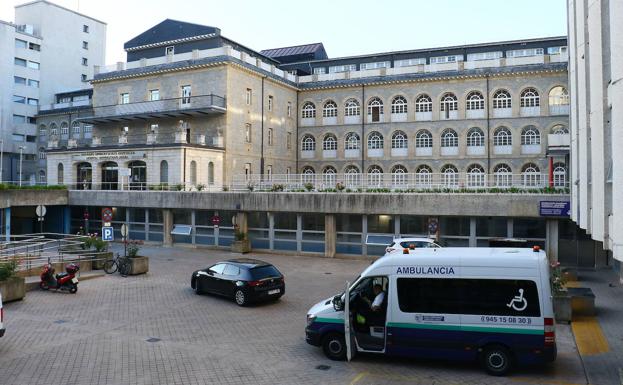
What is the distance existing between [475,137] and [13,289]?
34.9 m

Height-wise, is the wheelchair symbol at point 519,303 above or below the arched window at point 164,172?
below

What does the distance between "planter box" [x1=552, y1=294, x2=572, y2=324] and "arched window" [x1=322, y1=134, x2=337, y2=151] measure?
3287 cm

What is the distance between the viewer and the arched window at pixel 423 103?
141ft

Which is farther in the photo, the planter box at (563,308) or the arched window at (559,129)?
the arched window at (559,129)

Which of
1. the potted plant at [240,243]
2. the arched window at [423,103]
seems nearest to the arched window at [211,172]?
the potted plant at [240,243]

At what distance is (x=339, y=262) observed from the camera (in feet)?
83.8

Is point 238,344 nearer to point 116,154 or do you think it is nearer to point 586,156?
point 586,156

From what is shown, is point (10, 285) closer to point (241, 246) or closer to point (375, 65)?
point (241, 246)

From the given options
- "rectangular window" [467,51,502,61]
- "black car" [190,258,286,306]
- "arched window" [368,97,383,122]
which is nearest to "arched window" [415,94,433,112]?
"arched window" [368,97,383,122]

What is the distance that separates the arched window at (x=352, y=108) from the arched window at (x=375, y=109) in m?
0.99

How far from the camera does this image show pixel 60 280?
1747cm

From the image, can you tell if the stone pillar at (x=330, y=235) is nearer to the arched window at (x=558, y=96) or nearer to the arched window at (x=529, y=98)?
the arched window at (x=529, y=98)

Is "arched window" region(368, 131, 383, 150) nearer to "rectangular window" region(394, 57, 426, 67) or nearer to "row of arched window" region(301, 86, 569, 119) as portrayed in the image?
"row of arched window" region(301, 86, 569, 119)

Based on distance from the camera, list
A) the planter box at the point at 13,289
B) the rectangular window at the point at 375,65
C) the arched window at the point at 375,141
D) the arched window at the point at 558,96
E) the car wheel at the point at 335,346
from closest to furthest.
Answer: the car wheel at the point at 335,346, the planter box at the point at 13,289, the arched window at the point at 558,96, the arched window at the point at 375,141, the rectangular window at the point at 375,65
